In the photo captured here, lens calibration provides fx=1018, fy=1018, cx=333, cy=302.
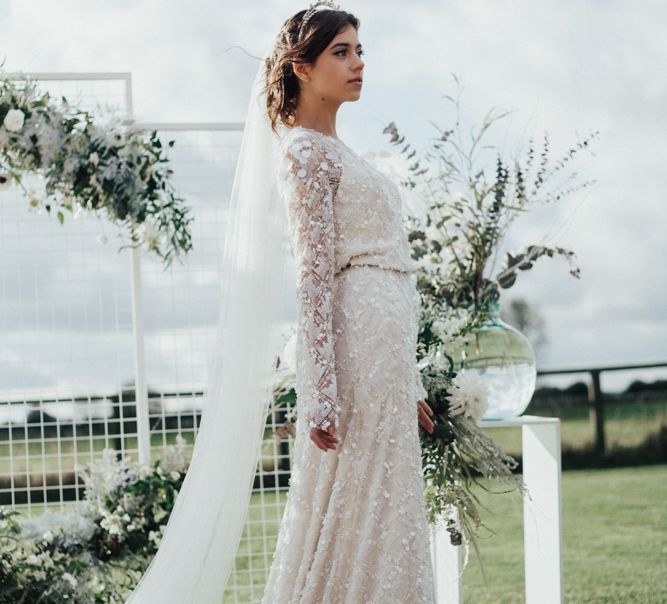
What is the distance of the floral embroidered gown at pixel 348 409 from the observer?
254 centimetres

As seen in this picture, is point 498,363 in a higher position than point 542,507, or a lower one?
higher

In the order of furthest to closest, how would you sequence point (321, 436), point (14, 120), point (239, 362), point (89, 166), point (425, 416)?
1. point (89, 166)
2. point (14, 120)
3. point (239, 362)
4. point (425, 416)
5. point (321, 436)

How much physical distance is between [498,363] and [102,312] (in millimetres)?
1588

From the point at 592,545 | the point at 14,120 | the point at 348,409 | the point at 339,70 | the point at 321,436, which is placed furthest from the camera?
the point at 592,545

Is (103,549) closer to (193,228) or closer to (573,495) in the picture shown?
(193,228)

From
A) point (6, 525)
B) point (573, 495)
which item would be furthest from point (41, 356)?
point (573, 495)

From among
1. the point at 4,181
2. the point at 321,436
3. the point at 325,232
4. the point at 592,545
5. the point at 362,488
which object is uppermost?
the point at 4,181

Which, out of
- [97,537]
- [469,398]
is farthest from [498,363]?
[97,537]

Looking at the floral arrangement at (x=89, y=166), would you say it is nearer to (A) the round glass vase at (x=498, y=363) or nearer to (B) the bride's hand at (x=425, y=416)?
(A) the round glass vase at (x=498, y=363)

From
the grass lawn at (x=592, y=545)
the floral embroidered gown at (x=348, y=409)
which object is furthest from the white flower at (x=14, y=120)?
the grass lawn at (x=592, y=545)

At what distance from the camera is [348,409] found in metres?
2.60

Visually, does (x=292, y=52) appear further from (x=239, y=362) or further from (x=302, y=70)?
(x=239, y=362)

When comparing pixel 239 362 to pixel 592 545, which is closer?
pixel 239 362

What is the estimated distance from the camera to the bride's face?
2.74 m
